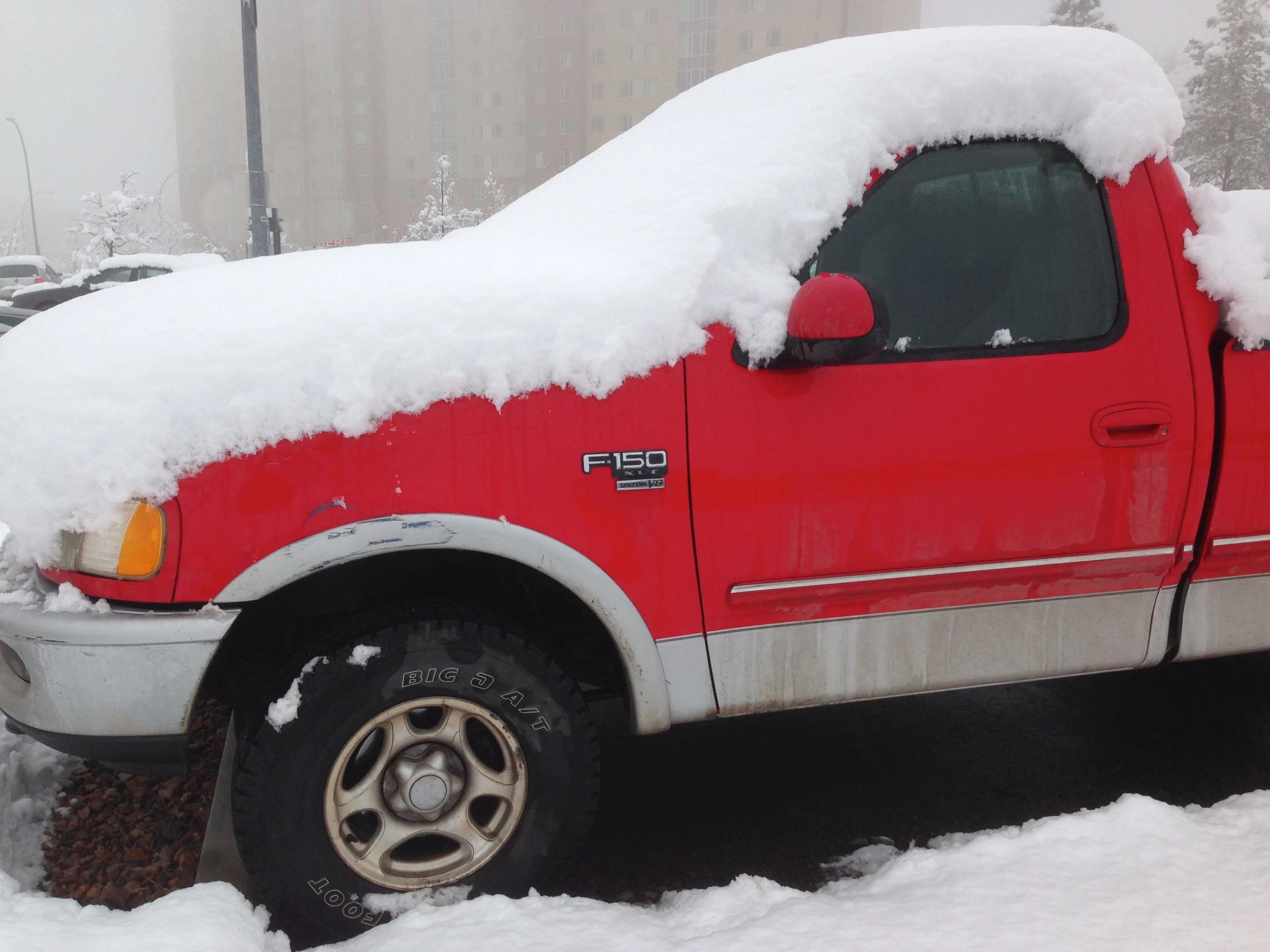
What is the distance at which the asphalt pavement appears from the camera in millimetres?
2525

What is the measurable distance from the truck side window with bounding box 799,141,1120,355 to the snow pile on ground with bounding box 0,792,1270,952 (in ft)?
3.99

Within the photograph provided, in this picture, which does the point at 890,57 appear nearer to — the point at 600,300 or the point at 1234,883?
the point at 600,300

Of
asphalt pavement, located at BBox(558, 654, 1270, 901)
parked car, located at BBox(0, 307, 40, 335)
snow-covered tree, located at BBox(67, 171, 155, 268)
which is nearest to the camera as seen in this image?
asphalt pavement, located at BBox(558, 654, 1270, 901)

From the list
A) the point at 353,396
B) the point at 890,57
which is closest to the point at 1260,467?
the point at 890,57

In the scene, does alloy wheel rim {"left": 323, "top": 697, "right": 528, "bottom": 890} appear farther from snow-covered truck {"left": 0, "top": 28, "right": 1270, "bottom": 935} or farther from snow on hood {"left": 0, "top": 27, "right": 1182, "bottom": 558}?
snow on hood {"left": 0, "top": 27, "right": 1182, "bottom": 558}

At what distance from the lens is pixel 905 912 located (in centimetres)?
197

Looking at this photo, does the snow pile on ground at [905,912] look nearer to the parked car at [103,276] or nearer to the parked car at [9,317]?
the parked car at [9,317]

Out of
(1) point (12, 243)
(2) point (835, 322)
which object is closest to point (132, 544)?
(2) point (835, 322)

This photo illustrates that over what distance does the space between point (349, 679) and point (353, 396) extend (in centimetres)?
59

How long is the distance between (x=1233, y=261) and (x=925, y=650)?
4.04 ft

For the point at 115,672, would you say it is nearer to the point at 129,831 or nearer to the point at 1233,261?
the point at 129,831

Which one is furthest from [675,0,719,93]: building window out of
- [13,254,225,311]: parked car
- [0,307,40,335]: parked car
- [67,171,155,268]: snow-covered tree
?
[0,307,40,335]: parked car

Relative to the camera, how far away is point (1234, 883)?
203 centimetres

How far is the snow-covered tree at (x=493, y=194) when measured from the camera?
70.8 metres
